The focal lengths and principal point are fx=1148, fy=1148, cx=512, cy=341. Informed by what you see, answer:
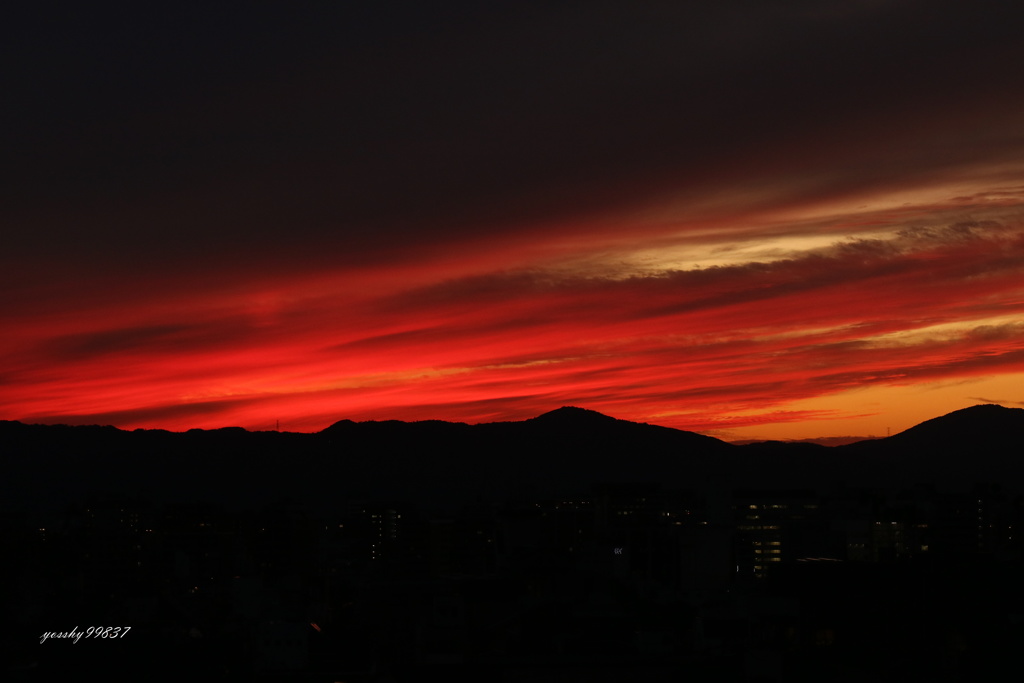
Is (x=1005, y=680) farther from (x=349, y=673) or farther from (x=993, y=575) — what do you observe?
(x=349, y=673)

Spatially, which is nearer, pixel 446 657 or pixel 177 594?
pixel 446 657

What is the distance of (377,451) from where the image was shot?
182 meters

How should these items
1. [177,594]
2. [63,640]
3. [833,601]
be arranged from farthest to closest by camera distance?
1. [177,594]
2. [833,601]
3. [63,640]

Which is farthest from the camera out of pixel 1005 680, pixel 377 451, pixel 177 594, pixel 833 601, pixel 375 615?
pixel 377 451

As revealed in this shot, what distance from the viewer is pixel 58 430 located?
169 m

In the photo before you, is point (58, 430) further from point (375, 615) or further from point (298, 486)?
point (375, 615)

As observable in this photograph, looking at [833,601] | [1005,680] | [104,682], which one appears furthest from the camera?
[833,601]

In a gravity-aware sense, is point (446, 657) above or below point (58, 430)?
below

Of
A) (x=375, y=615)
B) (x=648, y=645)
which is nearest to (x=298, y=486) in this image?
(x=375, y=615)

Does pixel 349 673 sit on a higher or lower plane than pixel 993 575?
lower

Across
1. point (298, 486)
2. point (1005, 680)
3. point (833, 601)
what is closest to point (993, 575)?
point (833, 601)

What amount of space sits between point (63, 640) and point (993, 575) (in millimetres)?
23408

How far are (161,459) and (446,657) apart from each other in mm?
137913

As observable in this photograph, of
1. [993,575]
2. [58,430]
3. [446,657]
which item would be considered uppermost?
[58,430]
